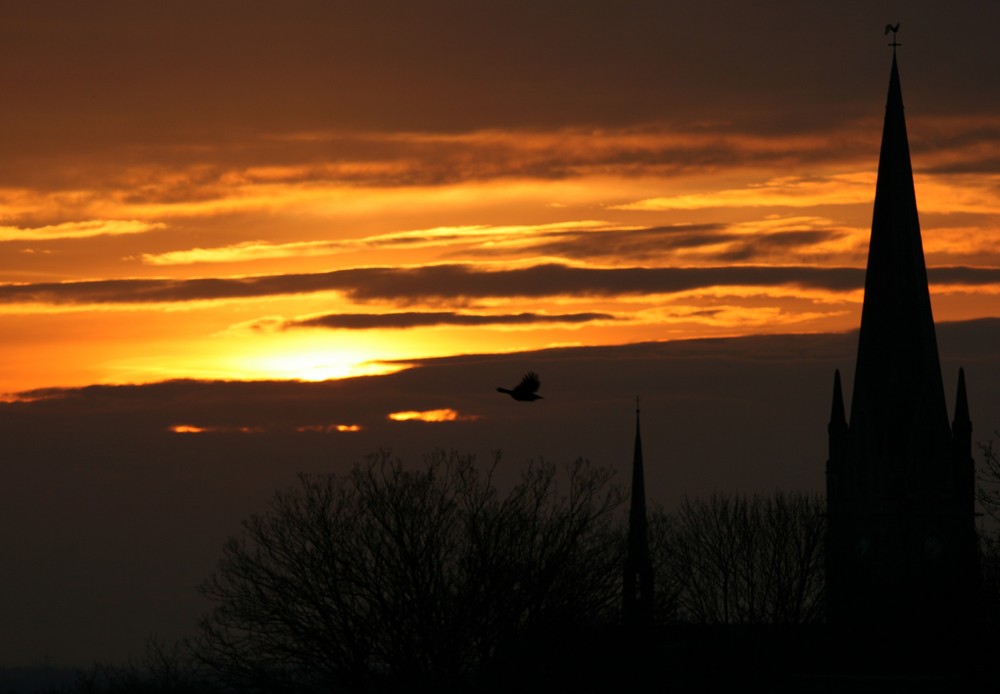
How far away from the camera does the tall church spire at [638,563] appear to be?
74812 millimetres

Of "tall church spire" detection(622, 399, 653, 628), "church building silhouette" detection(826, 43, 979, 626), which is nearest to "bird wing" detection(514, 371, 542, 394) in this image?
"tall church spire" detection(622, 399, 653, 628)

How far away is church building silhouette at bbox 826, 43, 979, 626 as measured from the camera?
100062mm

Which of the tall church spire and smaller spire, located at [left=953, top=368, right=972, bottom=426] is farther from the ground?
smaller spire, located at [left=953, top=368, right=972, bottom=426]

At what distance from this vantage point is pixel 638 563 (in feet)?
279

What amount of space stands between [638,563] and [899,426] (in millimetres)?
21475

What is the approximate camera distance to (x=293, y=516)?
60.3m

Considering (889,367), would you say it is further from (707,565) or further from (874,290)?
(707,565)

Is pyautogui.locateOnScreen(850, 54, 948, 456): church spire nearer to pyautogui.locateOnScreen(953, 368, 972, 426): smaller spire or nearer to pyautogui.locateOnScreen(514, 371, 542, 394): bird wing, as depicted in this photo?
pyautogui.locateOnScreen(953, 368, 972, 426): smaller spire

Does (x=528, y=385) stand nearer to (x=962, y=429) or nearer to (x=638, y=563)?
(x=638, y=563)

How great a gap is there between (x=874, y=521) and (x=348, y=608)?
51.3 meters

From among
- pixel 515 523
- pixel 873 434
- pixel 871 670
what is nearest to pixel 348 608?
pixel 515 523

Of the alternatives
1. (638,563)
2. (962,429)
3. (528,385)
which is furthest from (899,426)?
(528,385)

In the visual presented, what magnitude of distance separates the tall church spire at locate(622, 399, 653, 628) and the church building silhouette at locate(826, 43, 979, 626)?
11.7 m

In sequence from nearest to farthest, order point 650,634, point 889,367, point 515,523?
1. point 515,523
2. point 650,634
3. point 889,367
